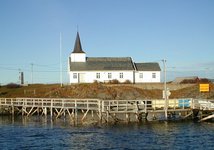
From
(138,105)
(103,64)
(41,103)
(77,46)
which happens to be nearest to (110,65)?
(103,64)

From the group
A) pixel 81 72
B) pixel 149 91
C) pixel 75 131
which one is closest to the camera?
pixel 75 131

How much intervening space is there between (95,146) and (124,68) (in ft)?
167

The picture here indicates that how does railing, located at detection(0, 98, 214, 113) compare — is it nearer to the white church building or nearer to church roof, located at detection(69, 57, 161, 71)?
the white church building

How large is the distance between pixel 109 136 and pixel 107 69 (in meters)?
45.4

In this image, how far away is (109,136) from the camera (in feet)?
116

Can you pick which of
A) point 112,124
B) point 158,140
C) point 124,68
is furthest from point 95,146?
point 124,68

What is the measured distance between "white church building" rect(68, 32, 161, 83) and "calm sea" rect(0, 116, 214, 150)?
34110 millimetres

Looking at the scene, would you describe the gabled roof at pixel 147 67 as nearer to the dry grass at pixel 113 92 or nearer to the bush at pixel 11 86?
the dry grass at pixel 113 92

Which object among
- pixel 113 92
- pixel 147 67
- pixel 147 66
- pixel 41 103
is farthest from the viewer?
pixel 147 66

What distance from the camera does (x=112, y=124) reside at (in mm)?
42750

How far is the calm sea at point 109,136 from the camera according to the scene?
3141cm

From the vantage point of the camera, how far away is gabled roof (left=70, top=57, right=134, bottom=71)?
3163 inches

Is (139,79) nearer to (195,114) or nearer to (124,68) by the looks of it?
(124,68)

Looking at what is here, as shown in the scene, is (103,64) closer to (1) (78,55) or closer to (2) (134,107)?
(1) (78,55)
